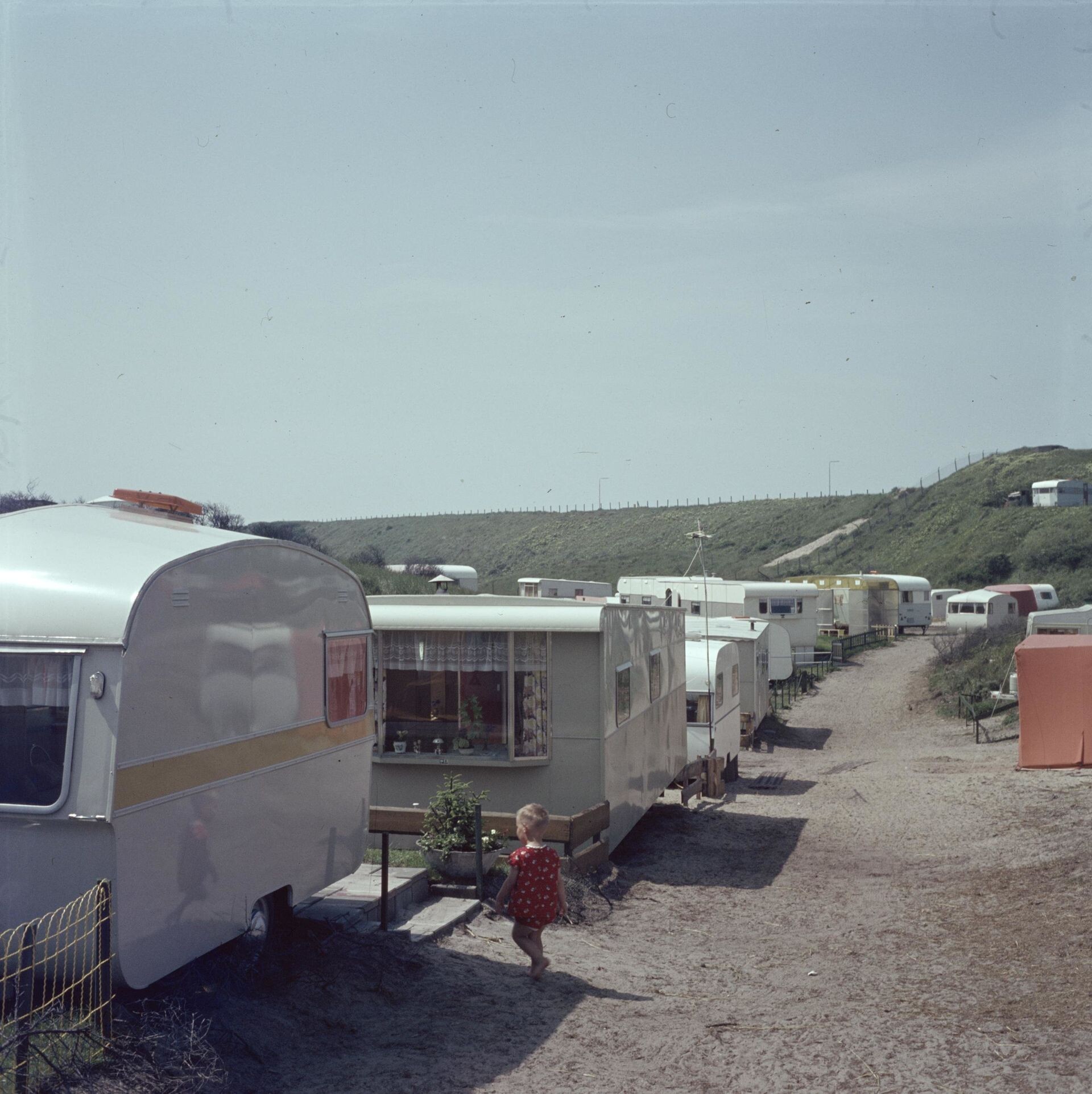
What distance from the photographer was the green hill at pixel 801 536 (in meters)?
55.5

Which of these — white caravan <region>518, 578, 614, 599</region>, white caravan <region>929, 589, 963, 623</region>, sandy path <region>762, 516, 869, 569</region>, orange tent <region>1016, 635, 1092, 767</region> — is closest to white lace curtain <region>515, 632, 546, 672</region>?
orange tent <region>1016, 635, 1092, 767</region>

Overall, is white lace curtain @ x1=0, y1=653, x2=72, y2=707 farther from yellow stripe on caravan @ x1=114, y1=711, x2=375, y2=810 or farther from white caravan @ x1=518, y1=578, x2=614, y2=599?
white caravan @ x1=518, y1=578, x2=614, y2=599

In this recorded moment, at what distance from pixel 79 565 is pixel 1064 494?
6463 cm

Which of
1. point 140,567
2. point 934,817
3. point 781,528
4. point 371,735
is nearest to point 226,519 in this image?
point 934,817

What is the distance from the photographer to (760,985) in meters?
7.18

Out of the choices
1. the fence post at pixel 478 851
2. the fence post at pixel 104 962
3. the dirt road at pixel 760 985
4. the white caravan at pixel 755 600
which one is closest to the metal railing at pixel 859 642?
the white caravan at pixel 755 600

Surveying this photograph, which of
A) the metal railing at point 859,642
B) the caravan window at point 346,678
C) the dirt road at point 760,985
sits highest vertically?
the caravan window at point 346,678

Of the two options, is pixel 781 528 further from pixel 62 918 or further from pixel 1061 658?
pixel 62 918

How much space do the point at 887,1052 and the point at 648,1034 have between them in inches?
47.5

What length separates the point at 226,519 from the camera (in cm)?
2575

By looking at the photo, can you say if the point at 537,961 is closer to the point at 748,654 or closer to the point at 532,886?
the point at 532,886

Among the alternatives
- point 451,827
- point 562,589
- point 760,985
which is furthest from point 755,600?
point 760,985

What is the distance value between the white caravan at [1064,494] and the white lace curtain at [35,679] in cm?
6439

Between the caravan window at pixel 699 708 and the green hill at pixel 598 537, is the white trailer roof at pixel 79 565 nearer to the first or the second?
the caravan window at pixel 699 708
